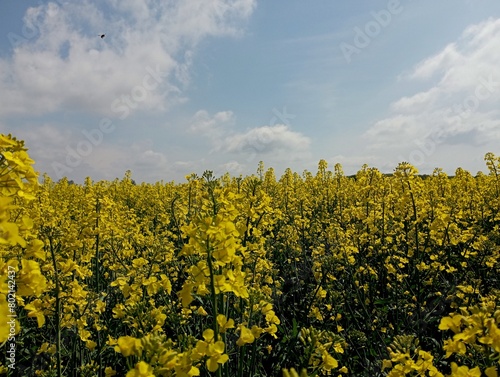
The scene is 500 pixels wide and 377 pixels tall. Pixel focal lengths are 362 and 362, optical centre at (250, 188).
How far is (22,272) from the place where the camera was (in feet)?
4.64

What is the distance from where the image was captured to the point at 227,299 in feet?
8.73

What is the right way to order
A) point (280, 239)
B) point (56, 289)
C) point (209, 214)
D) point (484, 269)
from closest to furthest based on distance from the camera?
point (209, 214)
point (56, 289)
point (484, 269)
point (280, 239)

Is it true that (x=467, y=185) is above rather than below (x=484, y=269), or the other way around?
above

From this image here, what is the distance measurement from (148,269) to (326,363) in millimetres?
1469

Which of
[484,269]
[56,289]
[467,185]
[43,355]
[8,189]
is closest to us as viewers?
[8,189]

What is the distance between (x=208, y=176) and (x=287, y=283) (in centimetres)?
305

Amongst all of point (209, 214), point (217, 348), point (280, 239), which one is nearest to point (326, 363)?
point (217, 348)

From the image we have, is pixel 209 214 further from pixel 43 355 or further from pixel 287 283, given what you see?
pixel 287 283

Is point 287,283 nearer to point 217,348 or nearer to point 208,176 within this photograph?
point 208,176

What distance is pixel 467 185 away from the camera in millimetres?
8789

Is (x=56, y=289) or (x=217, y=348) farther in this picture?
(x=56, y=289)

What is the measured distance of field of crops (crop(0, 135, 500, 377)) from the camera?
143cm

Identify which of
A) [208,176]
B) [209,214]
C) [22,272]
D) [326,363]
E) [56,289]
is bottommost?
[326,363]

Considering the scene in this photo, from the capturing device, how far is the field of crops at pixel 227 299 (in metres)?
1.43
